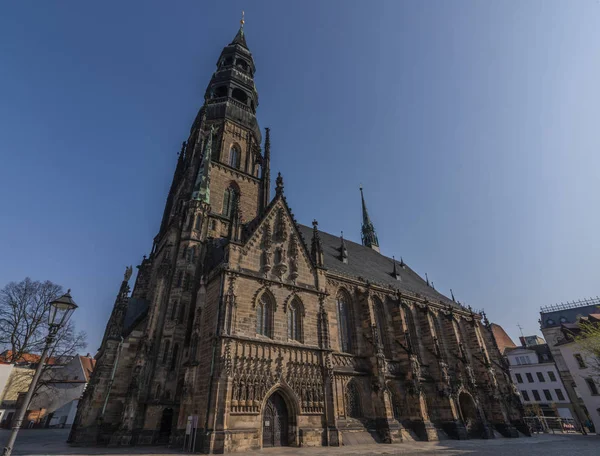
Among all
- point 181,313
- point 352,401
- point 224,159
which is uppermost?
point 224,159

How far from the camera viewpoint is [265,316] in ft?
59.6

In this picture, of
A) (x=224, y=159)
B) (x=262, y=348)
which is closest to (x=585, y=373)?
(x=262, y=348)

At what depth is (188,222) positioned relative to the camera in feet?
72.3

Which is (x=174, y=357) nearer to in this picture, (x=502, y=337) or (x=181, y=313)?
(x=181, y=313)

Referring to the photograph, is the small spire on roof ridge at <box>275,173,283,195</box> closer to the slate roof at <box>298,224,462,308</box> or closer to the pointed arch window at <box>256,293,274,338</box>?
the slate roof at <box>298,224,462,308</box>

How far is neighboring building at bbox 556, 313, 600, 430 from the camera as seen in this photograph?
3045 cm

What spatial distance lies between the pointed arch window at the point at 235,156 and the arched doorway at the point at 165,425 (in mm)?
19046

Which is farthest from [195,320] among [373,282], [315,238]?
[373,282]

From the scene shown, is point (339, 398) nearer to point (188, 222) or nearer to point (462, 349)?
point (462, 349)

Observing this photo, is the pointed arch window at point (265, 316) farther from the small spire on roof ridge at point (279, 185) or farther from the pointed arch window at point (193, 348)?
the small spire on roof ridge at point (279, 185)

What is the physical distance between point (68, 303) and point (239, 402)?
9760mm

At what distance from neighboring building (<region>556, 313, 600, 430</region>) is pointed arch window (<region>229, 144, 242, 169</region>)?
34.7 metres

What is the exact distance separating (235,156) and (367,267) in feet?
51.6

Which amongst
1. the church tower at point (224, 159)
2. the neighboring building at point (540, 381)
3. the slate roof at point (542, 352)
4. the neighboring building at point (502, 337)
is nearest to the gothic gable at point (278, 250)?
the church tower at point (224, 159)
